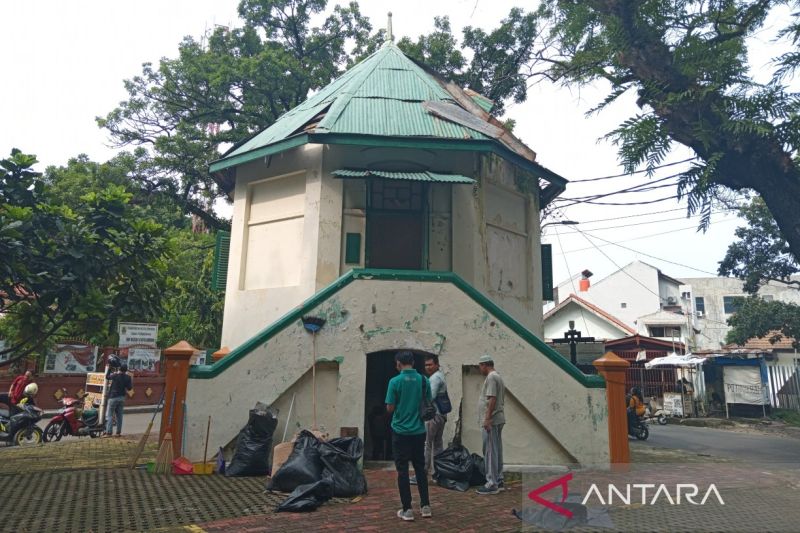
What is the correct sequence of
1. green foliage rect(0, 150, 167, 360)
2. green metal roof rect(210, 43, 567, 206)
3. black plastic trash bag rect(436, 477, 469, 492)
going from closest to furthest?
black plastic trash bag rect(436, 477, 469, 492), green foliage rect(0, 150, 167, 360), green metal roof rect(210, 43, 567, 206)

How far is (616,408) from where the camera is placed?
8258 mm

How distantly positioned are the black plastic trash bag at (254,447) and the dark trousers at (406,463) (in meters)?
2.66

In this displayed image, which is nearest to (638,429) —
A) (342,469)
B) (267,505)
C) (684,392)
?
(342,469)

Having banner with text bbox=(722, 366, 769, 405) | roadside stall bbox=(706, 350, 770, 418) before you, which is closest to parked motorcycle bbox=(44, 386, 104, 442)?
roadside stall bbox=(706, 350, 770, 418)

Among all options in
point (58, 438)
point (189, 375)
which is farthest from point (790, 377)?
point (58, 438)

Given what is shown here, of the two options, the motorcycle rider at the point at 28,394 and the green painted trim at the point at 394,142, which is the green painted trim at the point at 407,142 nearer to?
the green painted trim at the point at 394,142

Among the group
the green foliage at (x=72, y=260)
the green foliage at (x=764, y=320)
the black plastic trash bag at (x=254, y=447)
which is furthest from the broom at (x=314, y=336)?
the green foliage at (x=764, y=320)

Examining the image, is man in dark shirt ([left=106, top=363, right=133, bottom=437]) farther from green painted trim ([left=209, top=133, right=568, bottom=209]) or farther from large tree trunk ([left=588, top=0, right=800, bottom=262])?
large tree trunk ([left=588, top=0, right=800, bottom=262])

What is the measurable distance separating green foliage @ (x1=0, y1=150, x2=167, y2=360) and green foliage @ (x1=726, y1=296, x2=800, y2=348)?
2643 cm

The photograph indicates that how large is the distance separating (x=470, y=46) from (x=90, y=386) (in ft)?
59.4

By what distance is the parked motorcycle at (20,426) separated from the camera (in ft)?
34.1

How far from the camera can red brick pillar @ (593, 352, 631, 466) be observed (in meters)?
8.14

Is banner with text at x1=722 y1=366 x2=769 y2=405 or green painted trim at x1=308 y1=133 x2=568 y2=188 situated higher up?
green painted trim at x1=308 y1=133 x2=568 y2=188

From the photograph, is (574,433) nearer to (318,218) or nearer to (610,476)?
(610,476)
